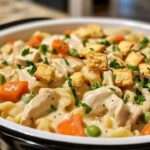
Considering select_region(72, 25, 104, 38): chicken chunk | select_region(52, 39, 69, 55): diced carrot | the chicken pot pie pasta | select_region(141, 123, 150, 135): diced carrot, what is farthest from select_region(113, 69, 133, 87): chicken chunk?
select_region(72, 25, 104, 38): chicken chunk

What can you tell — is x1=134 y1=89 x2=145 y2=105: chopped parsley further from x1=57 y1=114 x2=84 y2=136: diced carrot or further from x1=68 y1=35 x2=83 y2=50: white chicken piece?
x1=68 y1=35 x2=83 y2=50: white chicken piece

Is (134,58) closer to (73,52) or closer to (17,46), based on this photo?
(73,52)

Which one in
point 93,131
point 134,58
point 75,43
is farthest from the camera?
point 75,43

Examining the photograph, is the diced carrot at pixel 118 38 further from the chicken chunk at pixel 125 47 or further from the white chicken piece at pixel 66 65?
the white chicken piece at pixel 66 65

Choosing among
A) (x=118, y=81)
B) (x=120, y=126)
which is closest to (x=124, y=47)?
(x=118, y=81)

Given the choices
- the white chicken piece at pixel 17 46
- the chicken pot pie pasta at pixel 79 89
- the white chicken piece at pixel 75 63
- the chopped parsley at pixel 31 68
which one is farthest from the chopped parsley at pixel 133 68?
the white chicken piece at pixel 17 46

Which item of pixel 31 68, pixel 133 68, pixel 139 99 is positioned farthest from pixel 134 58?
pixel 31 68

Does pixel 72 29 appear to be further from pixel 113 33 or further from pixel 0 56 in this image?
pixel 0 56
